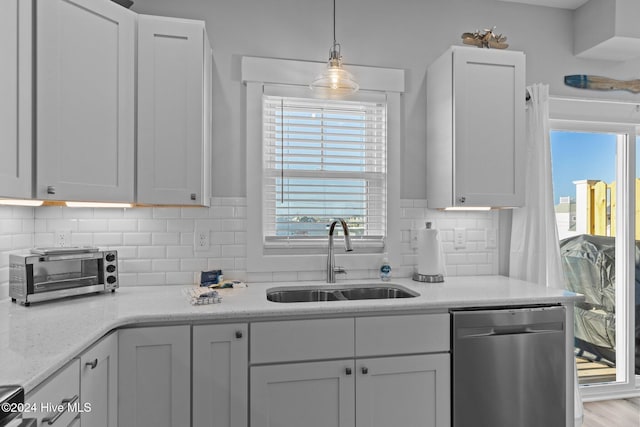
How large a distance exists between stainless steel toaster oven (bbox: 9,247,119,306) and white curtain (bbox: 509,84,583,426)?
2.60m

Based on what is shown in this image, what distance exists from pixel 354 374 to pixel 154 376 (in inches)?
36.3

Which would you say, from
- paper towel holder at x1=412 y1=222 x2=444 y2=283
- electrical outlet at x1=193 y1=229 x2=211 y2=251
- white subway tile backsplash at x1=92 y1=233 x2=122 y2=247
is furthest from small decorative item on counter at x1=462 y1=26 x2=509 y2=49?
white subway tile backsplash at x1=92 y1=233 x2=122 y2=247

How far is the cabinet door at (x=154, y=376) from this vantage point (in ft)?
5.86

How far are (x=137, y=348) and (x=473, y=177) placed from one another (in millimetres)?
2060

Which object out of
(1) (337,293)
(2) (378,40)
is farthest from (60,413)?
(2) (378,40)

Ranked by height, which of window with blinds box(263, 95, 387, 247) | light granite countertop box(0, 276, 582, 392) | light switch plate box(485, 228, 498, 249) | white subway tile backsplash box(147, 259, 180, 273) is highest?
window with blinds box(263, 95, 387, 247)

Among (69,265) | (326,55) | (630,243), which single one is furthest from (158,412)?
(630,243)

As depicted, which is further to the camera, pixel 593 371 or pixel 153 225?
pixel 593 371

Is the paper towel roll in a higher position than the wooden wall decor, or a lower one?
lower

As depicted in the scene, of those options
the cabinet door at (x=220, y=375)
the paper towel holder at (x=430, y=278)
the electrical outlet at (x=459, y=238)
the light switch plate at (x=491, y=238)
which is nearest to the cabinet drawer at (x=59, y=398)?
the cabinet door at (x=220, y=375)

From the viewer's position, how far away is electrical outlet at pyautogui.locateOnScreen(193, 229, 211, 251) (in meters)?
2.55

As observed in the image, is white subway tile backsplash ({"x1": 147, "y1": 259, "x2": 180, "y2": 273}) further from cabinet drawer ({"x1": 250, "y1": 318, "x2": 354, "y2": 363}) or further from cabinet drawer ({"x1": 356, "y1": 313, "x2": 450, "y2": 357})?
cabinet drawer ({"x1": 356, "y1": 313, "x2": 450, "y2": 357})

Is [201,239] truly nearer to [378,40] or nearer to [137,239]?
[137,239]

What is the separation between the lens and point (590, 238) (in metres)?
3.18
